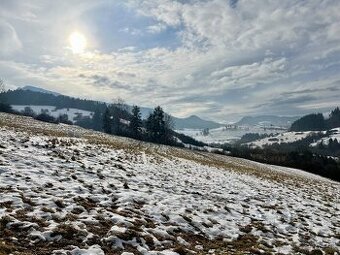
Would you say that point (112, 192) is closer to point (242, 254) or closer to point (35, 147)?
point (242, 254)

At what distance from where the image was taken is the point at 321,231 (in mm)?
16688

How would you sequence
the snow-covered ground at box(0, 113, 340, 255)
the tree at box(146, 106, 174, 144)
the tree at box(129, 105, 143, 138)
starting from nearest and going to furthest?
the snow-covered ground at box(0, 113, 340, 255)
the tree at box(146, 106, 174, 144)
the tree at box(129, 105, 143, 138)

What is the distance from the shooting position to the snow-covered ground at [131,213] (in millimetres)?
10273

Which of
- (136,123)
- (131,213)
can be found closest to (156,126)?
(136,123)

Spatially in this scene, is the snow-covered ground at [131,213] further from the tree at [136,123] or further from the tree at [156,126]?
the tree at [136,123]

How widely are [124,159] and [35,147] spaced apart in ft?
23.4

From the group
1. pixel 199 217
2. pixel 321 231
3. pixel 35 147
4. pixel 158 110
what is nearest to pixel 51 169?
→ pixel 35 147

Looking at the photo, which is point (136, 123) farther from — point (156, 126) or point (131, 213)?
point (131, 213)

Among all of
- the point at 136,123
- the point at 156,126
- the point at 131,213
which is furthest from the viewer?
the point at 136,123

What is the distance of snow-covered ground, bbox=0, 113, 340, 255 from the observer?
10.3m

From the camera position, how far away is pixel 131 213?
44.5 feet

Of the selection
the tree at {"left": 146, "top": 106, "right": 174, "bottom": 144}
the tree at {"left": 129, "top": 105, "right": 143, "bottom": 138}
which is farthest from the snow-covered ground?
the tree at {"left": 129, "top": 105, "right": 143, "bottom": 138}

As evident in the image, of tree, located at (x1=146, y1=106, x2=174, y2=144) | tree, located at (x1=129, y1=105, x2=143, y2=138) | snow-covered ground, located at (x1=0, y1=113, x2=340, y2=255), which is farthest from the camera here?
tree, located at (x1=129, y1=105, x2=143, y2=138)

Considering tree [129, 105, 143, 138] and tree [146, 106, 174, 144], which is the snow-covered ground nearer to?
tree [146, 106, 174, 144]
